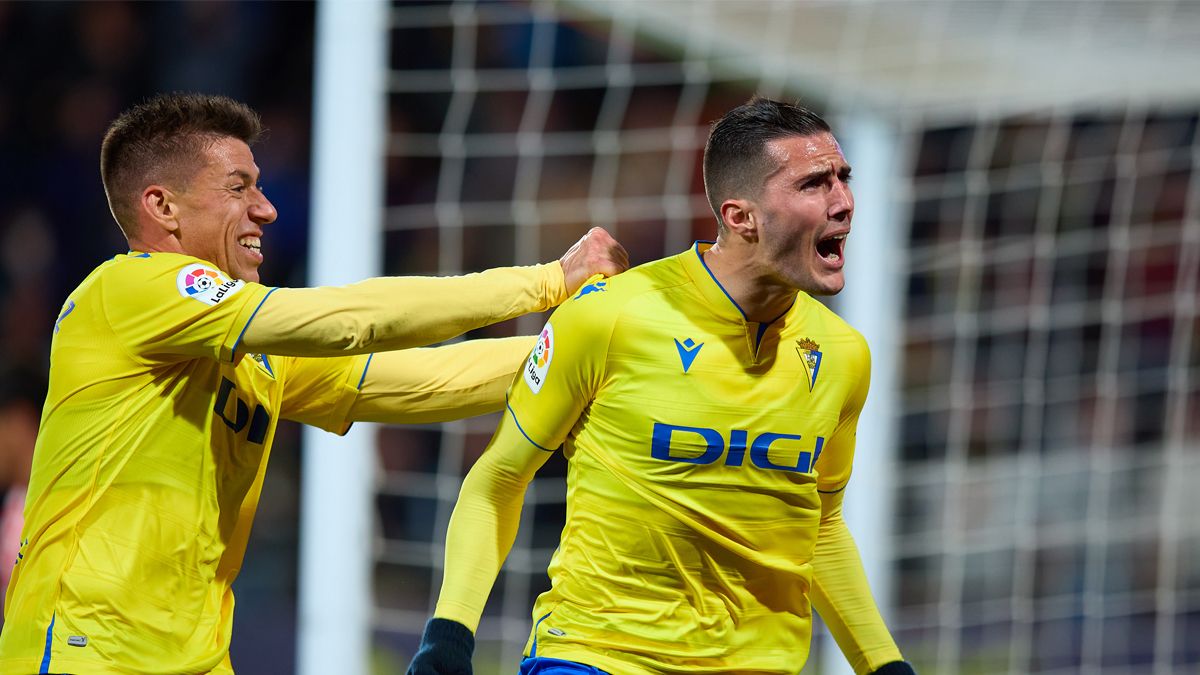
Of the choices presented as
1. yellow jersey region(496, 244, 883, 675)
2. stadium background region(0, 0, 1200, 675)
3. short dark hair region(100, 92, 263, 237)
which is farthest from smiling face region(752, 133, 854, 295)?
stadium background region(0, 0, 1200, 675)

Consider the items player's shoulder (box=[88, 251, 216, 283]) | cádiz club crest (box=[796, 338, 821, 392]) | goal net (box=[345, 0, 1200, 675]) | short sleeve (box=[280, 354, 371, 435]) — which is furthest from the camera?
goal net (box=[345, 0, 1200, 675])

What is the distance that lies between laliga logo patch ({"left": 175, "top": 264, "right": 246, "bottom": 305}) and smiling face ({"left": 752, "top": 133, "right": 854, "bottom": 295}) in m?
1.08

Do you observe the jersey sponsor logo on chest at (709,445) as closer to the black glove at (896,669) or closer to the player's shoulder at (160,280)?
the black glove at (896,669)

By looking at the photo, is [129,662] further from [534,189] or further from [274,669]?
[534,189]

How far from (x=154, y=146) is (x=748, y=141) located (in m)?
1.28

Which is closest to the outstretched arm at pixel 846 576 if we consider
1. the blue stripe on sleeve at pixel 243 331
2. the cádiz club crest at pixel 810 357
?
the cádiz club crest at pixel 810 357

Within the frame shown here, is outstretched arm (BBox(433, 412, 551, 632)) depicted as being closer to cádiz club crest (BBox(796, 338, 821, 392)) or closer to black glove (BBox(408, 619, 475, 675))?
black glove (BBox(408, 619, 475, 675))

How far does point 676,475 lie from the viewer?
300cm

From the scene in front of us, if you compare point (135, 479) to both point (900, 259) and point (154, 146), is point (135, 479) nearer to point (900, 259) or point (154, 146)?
point (154, 146)

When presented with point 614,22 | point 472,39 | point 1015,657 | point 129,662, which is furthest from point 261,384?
point 472,39

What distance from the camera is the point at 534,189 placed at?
9.55 meters

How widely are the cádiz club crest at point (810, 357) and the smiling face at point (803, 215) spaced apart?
0.17 meters

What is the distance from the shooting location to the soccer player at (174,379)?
9.64ft

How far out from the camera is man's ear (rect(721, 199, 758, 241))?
3.07 m
